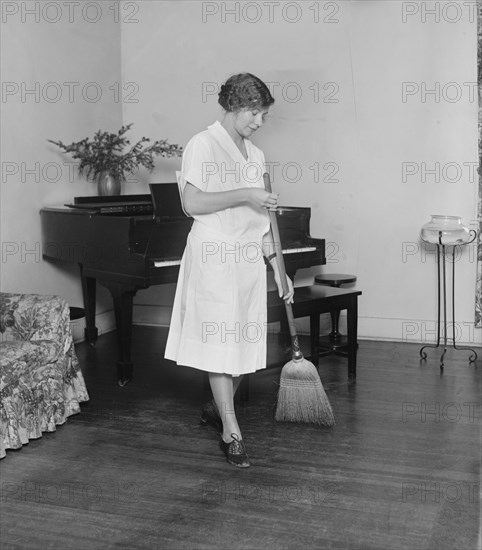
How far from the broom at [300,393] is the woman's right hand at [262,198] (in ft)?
1.65

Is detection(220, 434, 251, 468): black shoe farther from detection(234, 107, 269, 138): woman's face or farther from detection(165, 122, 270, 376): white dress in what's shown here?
detection(234, 107, 269, 138): woman's face

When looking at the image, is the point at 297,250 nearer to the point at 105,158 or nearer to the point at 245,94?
the point at 105,158

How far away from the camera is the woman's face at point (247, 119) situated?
11.6 feet

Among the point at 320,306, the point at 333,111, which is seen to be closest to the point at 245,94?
the point at 320,306

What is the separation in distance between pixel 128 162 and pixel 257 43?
135cm

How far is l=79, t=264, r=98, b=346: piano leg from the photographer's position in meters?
5.85

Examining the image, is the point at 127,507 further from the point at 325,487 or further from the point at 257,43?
the point at 257,43

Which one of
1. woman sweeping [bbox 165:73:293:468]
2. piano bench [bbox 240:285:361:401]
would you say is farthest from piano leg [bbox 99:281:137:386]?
woman sweeping [bbox 165:73:293:468]

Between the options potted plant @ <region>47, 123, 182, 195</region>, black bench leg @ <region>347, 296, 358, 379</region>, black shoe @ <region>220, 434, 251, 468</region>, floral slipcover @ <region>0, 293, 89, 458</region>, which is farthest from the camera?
potted plant @ <region>47, 123, 182, 195</region>

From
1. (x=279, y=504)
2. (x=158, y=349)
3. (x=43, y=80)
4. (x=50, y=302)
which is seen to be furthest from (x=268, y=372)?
(x=43, y=80)

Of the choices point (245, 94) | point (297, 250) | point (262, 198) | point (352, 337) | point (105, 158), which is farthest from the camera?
point (105, 158)

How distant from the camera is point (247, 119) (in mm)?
3545

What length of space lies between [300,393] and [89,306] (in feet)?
7.54

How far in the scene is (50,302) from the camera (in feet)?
13.8
